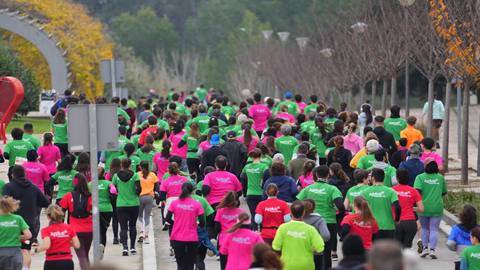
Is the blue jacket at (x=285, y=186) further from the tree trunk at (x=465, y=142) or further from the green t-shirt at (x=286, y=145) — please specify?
the tree trunk at (x=465, y=142)

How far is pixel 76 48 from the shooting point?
48344 millimetres

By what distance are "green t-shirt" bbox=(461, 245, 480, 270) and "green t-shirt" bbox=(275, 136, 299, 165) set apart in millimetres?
7526

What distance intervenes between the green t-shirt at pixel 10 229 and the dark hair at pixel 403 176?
16.1 feet

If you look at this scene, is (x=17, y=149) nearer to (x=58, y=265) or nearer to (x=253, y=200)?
(x=253, y=200)

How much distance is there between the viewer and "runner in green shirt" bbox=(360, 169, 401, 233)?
37.6 feet

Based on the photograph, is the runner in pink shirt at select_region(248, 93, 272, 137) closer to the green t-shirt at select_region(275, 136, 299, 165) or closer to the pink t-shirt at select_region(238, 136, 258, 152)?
the pink t-shirt at select_region(238, 136, 258, 152)

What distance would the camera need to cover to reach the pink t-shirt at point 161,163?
50.9ft

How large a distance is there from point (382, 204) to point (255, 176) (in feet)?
9.47

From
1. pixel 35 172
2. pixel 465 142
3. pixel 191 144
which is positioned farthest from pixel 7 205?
pixel 465 142

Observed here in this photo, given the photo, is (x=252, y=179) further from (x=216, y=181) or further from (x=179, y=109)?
(x=179, y=109)

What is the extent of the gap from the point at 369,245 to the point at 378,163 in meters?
2.60

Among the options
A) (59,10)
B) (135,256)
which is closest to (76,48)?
(59,10)

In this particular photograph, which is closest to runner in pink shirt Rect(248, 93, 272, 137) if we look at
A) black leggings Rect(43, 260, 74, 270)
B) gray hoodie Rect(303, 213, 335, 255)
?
gray hoodie Rect(303, 213, 335, 255)

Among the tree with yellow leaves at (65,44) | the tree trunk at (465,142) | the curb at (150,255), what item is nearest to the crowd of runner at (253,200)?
the curb at (150,255)
